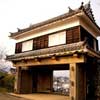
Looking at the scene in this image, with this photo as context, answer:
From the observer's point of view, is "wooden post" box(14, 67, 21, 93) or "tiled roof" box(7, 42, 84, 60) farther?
"wooden post" box(14, 67, 21, 93)

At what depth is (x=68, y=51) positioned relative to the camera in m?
14.3

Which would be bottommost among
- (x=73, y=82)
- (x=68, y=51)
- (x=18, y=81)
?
(x=18, y=81)

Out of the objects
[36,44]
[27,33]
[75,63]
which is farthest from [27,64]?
[75,63]

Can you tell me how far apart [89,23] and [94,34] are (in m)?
2.65

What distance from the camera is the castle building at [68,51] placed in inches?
555

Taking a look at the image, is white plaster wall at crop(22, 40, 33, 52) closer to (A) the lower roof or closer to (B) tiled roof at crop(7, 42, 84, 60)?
(A) the lower roof

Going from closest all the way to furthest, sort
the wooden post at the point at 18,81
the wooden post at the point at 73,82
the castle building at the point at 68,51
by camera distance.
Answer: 1. the wooden post at the point at 73,82
2. the castle building at the point at 68,51
3. the wooden post at the point at 18,81

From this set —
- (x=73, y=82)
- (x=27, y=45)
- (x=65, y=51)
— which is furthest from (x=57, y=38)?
(x=27, y=45)

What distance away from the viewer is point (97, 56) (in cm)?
1627

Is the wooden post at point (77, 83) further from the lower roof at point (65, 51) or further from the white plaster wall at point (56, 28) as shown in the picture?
the white plaster wall at point (56, 28)

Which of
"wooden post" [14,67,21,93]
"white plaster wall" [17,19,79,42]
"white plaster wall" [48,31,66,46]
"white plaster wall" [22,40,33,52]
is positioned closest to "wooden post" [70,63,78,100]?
"white plaster wall" [48,31,66,46]

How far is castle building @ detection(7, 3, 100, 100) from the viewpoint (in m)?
14.1

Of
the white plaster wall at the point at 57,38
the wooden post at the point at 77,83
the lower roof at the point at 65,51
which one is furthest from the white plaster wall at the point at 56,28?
the wooden post at the point at 77,83

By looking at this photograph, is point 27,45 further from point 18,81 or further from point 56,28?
point 56,28
